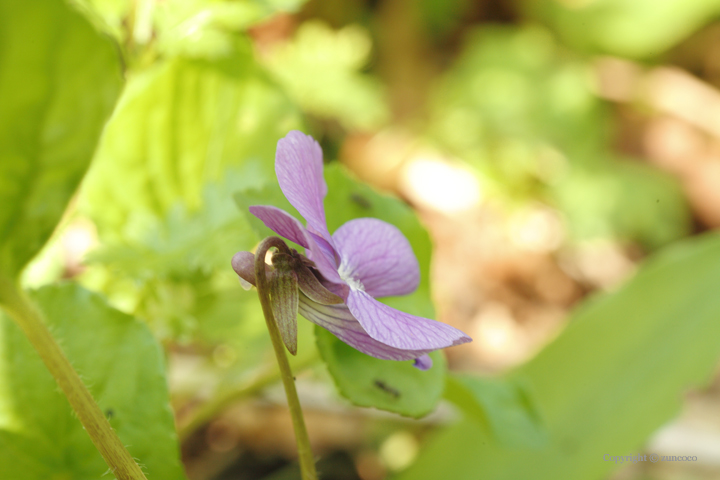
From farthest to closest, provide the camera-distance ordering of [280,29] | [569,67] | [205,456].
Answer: [569,67] → [280,29] → [205,456]

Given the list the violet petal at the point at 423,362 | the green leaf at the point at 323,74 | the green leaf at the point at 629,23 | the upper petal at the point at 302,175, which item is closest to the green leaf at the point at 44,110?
the upper petal at the point at 302,175

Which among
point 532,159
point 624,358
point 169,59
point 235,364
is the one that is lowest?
point 235,364

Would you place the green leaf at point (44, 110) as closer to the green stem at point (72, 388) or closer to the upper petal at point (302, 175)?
the green stem at point (72, 388)

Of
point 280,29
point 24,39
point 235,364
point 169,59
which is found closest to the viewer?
point 24,39

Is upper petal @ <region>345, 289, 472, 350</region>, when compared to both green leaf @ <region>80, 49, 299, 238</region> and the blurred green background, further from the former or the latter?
green leaf @ <region>80, 49, 299, 238</region>

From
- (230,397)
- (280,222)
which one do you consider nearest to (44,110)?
(280,222)

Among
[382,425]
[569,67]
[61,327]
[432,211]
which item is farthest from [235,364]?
[569,67]

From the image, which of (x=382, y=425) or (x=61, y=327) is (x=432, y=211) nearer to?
(x=382, y=425)
